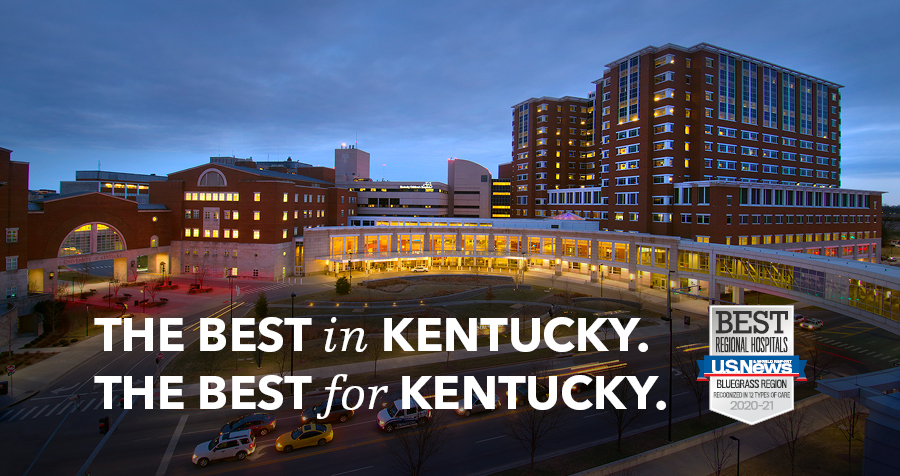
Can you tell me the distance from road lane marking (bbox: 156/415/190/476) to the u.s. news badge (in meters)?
28.1

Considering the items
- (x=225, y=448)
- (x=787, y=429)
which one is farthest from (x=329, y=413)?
(x=787, y=429)

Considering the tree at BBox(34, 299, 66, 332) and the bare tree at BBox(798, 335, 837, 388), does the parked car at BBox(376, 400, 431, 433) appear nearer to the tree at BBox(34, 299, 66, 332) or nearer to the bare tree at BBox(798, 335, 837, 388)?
the bare tree at BBox(798, 335, 837, 388)

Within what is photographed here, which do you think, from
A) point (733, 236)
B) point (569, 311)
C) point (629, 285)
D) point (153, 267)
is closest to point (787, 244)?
point (733, 236)

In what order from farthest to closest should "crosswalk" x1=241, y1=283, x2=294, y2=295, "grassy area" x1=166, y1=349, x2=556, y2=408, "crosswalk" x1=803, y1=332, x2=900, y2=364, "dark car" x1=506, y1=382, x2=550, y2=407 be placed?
"crosswalk" x1=241, y1=283, x2=294, y2=295 → "crosswalk" x1=803, y1=332, x2=900, y2=364 → "grassy area" x1=166, y1=349, x2=556, y2=408 → "dark car" x1=506, y1=382, x2=550, y2=407

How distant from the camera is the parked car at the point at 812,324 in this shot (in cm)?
4584

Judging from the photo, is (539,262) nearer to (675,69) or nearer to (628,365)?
(675,69)

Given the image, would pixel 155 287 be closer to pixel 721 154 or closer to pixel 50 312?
pixel 50 312

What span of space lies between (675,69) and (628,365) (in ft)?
208

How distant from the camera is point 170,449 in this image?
2200cm

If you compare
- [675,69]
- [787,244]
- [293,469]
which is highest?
[675,69]

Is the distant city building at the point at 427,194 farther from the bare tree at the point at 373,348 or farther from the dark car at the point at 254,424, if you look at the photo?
the dark car at the point at 254,424

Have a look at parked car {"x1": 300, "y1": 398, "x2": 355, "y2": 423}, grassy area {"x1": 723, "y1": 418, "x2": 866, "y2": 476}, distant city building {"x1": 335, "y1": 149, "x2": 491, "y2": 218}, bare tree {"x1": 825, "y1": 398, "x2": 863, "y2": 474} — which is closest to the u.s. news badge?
grassy area {"x1": 723, "y1": 418, "x2": 866, "y2": 476}

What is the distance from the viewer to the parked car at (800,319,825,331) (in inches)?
1805

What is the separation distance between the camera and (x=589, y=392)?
2925 centimetres
